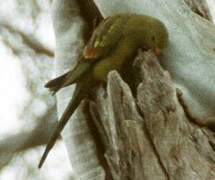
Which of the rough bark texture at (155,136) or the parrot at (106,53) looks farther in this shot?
the parrot at (106,53)

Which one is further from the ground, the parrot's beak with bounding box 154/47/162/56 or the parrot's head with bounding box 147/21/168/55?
the parrot's head with bounding box 147/21/168/55

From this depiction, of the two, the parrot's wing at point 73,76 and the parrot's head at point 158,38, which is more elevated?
the parrot's head at point 158,38

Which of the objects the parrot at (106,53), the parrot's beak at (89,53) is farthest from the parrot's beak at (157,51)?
the parrot's beak at (89,53)

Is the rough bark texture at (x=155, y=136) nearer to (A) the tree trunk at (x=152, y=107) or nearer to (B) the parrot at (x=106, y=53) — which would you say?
(A) the tree trunk at (x=152, y=107)

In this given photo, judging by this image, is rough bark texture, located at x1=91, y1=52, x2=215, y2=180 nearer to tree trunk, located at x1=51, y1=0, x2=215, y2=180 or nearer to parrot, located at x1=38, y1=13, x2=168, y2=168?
tree trunk, located at x1=51, y1=0, x2=215, y2=180

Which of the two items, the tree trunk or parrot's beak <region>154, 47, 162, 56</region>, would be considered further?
parrot's beak <region>154, 47, 162, 56</region>

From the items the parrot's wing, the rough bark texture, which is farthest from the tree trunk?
the parrot's wing

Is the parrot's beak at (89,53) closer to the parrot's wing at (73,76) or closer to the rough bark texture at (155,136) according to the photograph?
the parrot's wing at (73,76)
